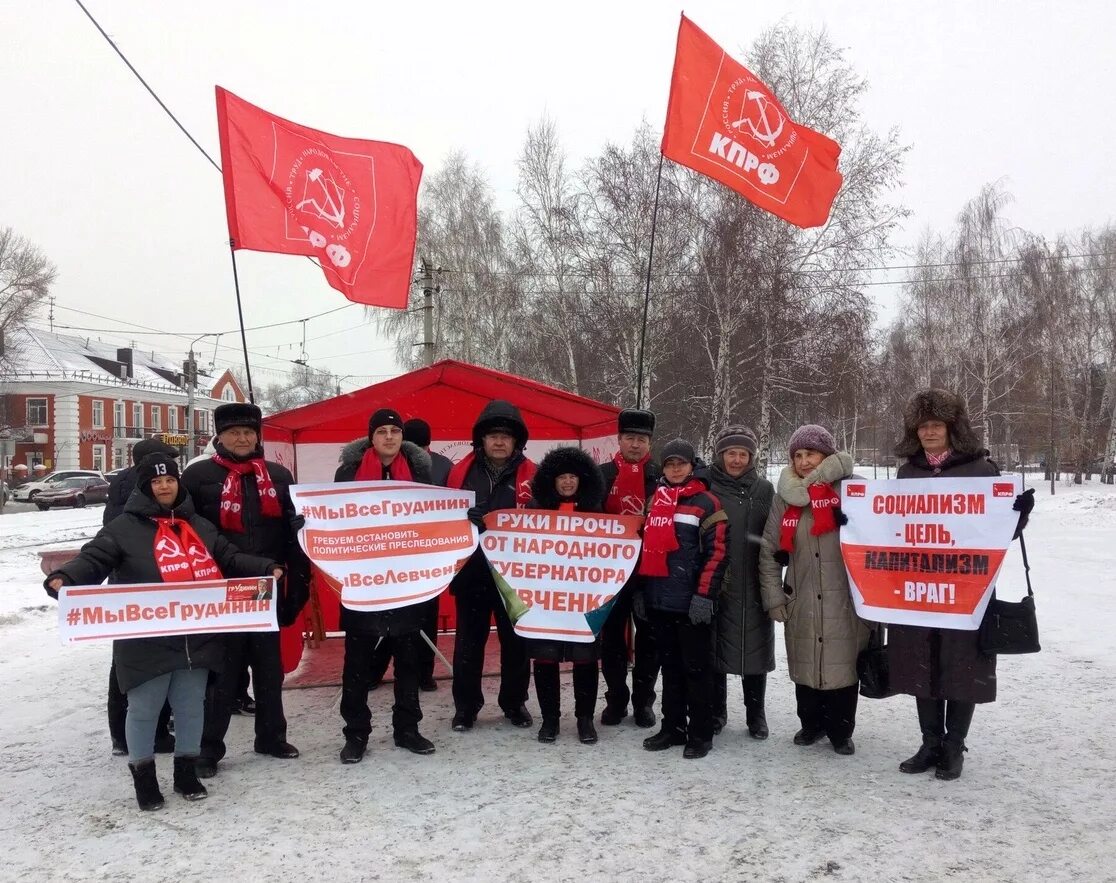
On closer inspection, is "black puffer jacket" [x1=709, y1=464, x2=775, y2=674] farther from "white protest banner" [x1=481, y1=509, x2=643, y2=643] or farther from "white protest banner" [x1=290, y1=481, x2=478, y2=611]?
"white protest banner" [x1=290, y1=481, x2=478, y2=611]

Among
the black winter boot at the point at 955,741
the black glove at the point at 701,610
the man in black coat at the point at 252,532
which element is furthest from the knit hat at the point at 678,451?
the man in black coat at the point at 252,532

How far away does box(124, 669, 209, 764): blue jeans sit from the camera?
146 inches

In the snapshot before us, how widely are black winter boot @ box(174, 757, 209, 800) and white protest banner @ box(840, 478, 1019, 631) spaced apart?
3380 millimetres

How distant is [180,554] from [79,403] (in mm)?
55800

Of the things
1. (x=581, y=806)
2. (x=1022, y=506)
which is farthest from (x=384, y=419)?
(x=1022, y=506)

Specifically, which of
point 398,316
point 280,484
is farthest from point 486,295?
point 280,484

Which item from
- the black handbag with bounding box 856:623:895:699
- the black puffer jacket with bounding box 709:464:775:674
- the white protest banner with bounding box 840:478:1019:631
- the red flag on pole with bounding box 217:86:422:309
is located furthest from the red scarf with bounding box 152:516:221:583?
the black handbag with bounding box 856:623:895:699

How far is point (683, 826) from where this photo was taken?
138 inches

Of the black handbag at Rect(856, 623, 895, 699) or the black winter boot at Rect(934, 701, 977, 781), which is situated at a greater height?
the black handbag at Rect(856, 623, 895, 699)

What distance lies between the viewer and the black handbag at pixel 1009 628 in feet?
12.4

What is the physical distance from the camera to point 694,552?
14.1 ft

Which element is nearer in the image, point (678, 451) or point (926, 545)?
point (926, 545)

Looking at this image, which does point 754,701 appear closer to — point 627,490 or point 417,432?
point 627,490

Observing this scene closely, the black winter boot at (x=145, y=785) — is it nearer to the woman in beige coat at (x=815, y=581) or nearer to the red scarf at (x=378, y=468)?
the red scarf at (x=378, y=468)
